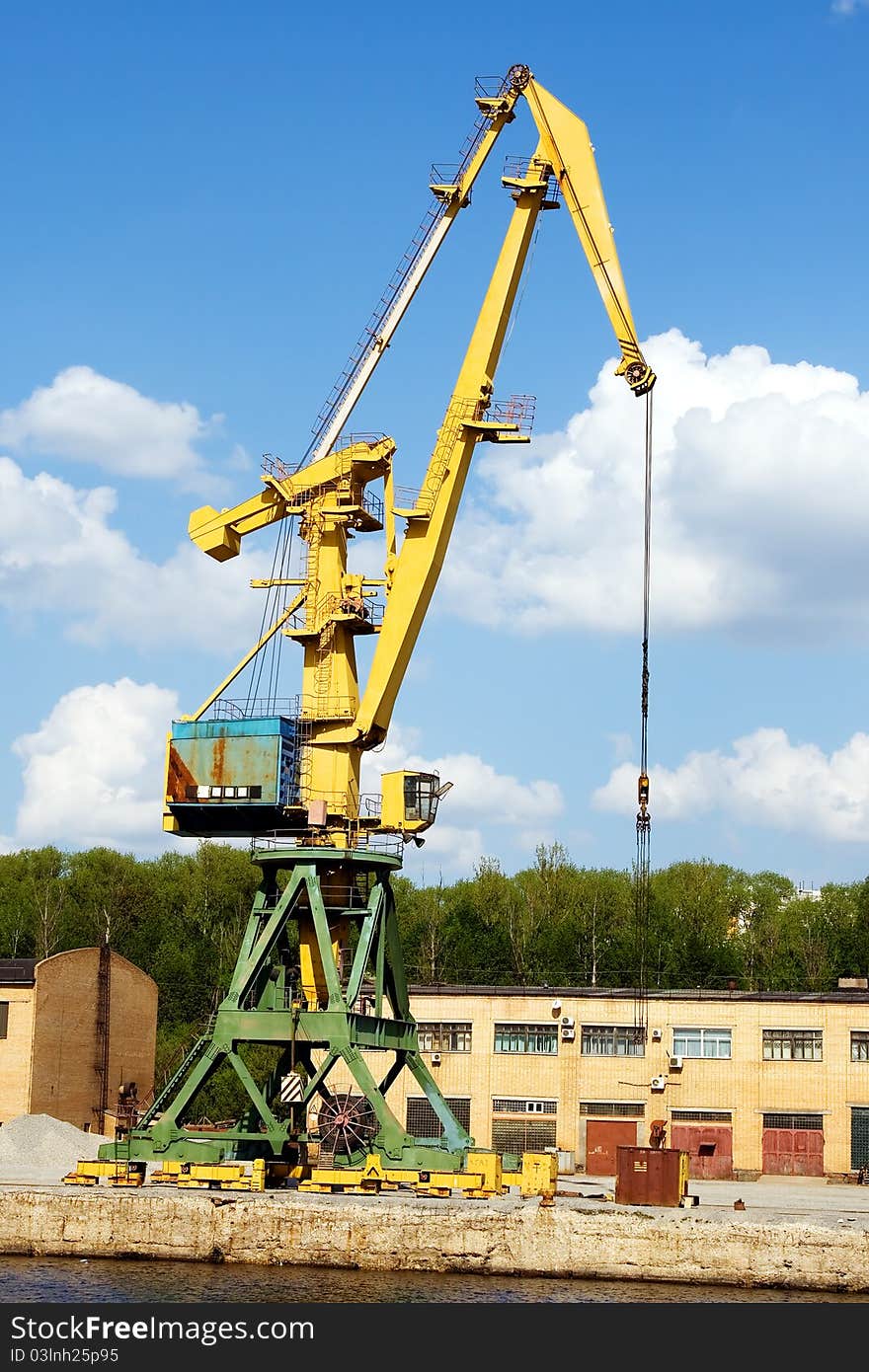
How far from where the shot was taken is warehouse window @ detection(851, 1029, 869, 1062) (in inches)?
1903

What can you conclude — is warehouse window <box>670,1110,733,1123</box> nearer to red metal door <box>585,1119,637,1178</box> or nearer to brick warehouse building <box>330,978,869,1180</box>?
brick warehouse building <box>330,978,869,1180</box>

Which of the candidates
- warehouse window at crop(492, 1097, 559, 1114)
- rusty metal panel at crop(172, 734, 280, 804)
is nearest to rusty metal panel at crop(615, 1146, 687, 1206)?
rusty metal panel at crop(172, 734, 280, 804)

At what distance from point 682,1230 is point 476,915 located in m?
49.1

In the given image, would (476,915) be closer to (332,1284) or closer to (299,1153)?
(299,1153)

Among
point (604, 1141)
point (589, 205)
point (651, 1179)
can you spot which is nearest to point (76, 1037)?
point (604, 1141)

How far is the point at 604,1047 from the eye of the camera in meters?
50.4

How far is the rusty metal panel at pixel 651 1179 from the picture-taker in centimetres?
3347

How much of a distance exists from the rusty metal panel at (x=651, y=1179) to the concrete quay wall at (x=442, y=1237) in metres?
1.27

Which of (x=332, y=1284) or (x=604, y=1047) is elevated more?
(x=604, y=1047)

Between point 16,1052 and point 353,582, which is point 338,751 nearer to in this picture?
point 353,582

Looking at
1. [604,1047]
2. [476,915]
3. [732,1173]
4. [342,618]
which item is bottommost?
[732,1173]

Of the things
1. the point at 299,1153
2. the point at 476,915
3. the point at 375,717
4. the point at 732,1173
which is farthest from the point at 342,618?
the point at 476,915

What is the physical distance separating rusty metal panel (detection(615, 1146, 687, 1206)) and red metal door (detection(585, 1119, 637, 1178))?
51.0 feet

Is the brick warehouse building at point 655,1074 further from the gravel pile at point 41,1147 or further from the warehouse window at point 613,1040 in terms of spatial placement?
the gravel pile at point 41,1147
